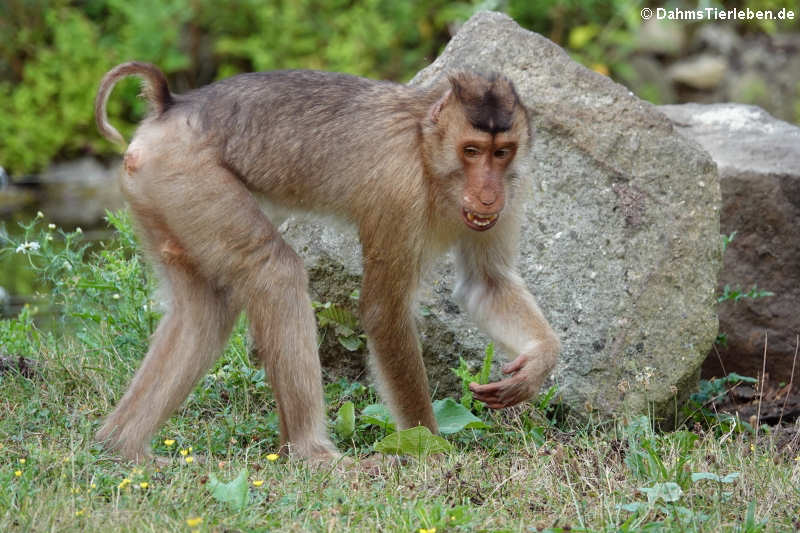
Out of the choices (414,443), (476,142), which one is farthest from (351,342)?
(476,142)

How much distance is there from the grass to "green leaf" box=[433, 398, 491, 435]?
87 mm

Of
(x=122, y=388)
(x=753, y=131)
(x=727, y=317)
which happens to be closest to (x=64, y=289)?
(x=122, y=388)

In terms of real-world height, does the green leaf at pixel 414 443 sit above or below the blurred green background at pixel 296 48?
above

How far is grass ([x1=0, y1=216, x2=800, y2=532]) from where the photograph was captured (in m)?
3.72

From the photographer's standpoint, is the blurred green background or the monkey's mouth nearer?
the monkey's mouth

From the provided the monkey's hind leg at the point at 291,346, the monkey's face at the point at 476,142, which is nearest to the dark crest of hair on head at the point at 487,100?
the monkey's face at the point at 476,142

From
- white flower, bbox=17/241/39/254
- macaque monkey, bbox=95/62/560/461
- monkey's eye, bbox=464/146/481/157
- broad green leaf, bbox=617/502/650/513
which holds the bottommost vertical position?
white flower, bbox=17/241/39/254

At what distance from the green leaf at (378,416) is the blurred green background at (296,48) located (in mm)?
7416

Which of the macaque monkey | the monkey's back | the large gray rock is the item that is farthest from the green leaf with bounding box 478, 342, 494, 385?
the monkey's back

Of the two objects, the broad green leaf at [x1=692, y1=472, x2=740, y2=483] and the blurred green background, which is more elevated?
the broad green leaf at [x1=692, y1=472, x2=740, y2=483]

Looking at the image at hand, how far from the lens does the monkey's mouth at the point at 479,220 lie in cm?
440

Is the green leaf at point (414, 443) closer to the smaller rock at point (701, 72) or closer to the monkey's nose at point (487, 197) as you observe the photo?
the monkey's nose at point (487, 197)

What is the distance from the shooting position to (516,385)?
4.47 m

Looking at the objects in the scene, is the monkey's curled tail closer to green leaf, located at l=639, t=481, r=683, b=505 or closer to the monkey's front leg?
the monkey's front leg
